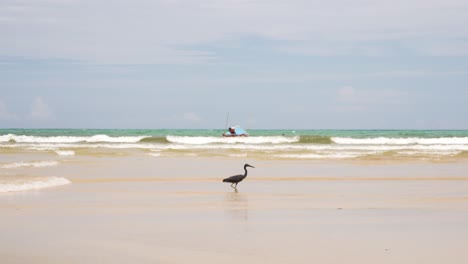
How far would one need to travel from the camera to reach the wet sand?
7.14 meters

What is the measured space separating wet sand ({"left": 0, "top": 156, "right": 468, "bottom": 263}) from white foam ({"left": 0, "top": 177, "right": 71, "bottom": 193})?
0.43m

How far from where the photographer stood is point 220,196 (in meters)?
13.2

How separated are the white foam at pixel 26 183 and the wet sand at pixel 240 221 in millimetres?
435

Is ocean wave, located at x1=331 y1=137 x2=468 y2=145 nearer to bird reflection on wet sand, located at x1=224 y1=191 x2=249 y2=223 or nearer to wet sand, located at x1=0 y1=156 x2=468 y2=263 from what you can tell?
wet sand, located at x1=0 y1=156 x2=468 y2=263

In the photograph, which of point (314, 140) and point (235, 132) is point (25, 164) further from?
point (235, 132)

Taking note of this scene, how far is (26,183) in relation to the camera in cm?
1409

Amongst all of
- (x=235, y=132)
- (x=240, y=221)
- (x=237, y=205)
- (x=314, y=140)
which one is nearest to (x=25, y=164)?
(x=237, y=205)

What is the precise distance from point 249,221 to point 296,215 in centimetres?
93

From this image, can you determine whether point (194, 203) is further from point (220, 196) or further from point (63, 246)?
point (63, 246)

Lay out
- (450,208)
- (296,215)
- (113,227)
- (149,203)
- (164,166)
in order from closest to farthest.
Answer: (113,227), (296,215), (450,208), (149,203), (164,166)

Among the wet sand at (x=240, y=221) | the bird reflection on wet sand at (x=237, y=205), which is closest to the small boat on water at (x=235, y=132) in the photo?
the wet sand at (x=240, y=221)

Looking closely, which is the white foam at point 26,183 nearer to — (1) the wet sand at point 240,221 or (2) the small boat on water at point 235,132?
(1) the wet sand at point 240,221

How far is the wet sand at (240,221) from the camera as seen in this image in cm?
714

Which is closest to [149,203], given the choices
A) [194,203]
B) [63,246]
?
[194,203]
